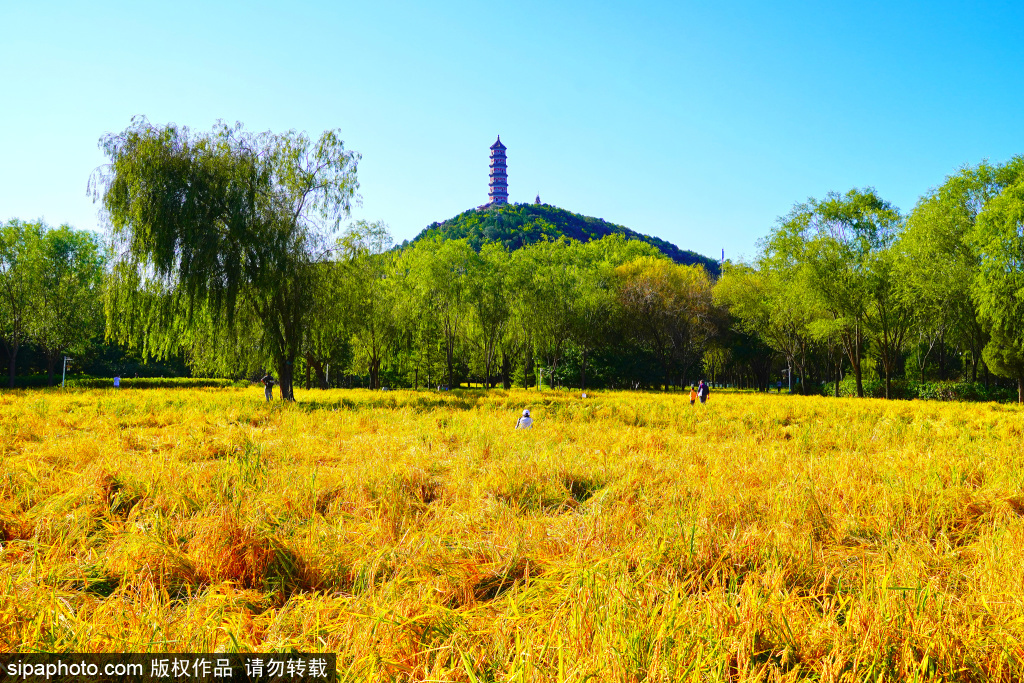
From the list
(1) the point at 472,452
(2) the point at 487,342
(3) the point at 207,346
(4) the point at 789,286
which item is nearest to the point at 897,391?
(4) the point at 789,286

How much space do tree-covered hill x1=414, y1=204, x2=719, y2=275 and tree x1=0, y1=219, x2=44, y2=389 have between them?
53.4 meters

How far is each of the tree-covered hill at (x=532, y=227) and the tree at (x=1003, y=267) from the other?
61.2 m

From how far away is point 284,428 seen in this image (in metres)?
9.09

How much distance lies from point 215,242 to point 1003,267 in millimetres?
30368

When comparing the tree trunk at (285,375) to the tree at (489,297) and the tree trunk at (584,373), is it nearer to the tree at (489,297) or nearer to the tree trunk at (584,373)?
the tree at (489,297)

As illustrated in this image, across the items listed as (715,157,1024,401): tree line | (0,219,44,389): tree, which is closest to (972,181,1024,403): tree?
(715,157,1024,401): tree line

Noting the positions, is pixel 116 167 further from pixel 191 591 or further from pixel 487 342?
pixel 487 342

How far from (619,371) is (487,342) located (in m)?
10.7

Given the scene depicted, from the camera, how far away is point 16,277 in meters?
31.3

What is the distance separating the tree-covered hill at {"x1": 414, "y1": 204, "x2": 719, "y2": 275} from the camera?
95125mm

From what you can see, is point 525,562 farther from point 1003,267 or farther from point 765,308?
point 765,308

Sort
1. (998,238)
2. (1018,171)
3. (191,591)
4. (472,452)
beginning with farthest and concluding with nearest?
(1018,171)
(998,238)
(472,452)
(191,591)

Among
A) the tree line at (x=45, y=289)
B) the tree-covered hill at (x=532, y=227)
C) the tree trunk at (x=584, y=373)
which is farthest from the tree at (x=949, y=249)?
the tree-covered hill at (x=532, y=227)

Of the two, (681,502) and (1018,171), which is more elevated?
(1018,171)
